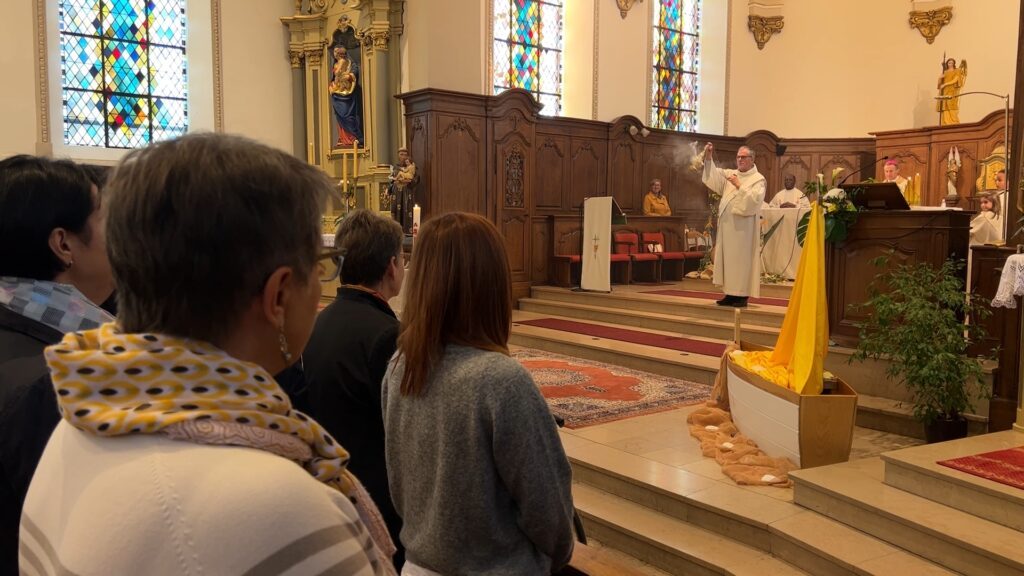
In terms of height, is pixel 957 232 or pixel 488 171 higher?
pixel 488 171

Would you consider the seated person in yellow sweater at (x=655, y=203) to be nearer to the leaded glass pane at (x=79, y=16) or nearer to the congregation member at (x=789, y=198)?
the congregation member at (x=789, y=198)

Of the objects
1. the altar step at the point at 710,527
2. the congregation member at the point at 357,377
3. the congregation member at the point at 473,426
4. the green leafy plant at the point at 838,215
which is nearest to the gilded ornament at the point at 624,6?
the green leafy plant at the point at 838,215

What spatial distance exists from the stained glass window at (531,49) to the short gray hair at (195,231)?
10376 mm

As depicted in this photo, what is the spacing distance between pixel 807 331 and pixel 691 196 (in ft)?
28.2

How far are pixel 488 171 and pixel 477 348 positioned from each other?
27.7ft

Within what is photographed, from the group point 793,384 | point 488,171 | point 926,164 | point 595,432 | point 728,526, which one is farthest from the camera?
point 926,164

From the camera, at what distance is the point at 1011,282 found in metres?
4.33

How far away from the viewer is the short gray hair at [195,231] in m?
0.80

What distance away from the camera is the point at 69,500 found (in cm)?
77

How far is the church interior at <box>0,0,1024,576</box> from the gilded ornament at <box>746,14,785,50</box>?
0.04 metres

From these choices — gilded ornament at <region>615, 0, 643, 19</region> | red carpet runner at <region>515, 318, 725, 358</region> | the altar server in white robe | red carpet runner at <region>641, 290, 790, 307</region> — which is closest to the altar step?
red carpet runner at <region>515, 318, 725, 358</region>

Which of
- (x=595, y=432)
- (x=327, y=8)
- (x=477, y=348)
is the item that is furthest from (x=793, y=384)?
(x=327, y=8)

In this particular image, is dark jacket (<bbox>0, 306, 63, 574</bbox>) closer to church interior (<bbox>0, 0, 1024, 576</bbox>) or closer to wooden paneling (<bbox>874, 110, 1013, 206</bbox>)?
church interior (<bbox>0, 0, 1024, 576</bbox>)

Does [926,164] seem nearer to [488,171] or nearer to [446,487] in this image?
[488,171]
